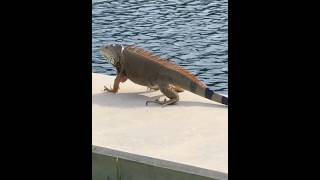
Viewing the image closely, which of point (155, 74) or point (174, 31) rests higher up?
point (155, 74)

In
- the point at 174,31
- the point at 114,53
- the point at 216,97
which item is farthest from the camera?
the point at 174,31

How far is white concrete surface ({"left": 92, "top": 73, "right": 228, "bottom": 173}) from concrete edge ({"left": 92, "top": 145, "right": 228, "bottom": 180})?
0.10 feet

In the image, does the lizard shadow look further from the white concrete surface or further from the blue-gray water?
the blue-gray water

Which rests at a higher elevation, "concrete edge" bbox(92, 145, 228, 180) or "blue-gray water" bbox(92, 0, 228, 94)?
"concrete edge" bbox(92, 145, 228, 180)

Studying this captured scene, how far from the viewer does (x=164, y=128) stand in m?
3.29

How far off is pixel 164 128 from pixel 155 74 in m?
0.99

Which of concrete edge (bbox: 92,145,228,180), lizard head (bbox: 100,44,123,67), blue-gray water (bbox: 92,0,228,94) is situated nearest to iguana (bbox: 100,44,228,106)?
lizard head (bbox: 100,44,123,67)

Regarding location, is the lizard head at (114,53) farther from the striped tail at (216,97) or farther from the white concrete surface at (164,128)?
the striped tail at (216,97)

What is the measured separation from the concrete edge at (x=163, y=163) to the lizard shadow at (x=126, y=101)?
3.23 ft

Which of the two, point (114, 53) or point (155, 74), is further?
point (114, 53)

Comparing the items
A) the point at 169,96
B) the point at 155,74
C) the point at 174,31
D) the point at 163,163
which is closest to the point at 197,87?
the point at 169,96

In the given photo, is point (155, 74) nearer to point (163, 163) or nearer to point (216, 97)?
point (216, 97)

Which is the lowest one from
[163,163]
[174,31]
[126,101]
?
[174,31]

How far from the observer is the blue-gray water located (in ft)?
25.4
